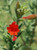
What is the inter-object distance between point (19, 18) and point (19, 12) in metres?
0.05

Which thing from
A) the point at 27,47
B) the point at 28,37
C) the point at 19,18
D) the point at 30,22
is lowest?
the point at 27,47

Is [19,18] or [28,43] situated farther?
[28,43]

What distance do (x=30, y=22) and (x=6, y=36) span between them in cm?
31

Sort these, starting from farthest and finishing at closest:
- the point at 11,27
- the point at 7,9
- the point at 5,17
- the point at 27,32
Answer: the point at 5,17, the point at 27,32, the point at 7,9, the point at 11,27

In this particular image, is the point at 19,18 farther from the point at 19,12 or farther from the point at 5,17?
the point at 5,17

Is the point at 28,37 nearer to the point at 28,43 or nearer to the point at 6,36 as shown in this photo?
the point at 28,43

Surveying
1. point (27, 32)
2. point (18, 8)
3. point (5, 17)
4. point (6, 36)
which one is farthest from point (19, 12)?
point (5, 17)

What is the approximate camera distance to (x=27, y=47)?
4.90 feet

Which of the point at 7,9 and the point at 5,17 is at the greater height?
the point at 7,9

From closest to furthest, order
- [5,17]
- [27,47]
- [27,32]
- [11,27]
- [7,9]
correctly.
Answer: [11,27], [7,9], [27,32], [27,47], [5,17]

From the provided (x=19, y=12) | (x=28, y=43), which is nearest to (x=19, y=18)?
(x=19, y=12)

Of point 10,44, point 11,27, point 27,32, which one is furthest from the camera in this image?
point 27,32

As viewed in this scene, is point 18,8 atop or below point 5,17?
atop

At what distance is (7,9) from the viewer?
1229 mm
